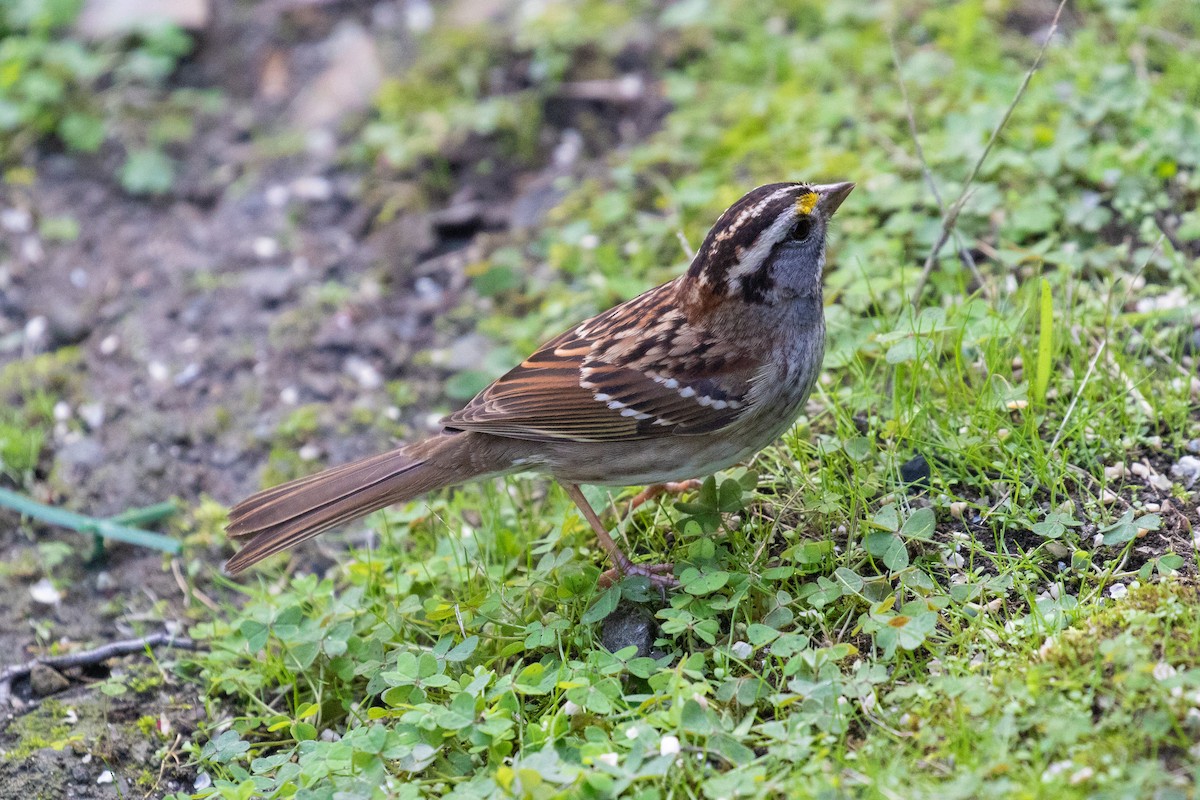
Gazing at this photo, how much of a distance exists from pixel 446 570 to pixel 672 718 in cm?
126

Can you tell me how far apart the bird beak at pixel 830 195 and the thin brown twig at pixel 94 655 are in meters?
2.63

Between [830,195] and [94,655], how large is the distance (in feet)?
9.57

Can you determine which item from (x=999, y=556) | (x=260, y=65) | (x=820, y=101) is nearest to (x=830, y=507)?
(x=999, y=556)

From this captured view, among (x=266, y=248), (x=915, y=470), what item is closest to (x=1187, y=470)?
(x=915, y=470)

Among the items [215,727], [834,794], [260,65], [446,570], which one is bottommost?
[215,727]

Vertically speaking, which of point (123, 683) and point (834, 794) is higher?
point (834, 794)

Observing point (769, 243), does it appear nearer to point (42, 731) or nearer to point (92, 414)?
point (42, 731)

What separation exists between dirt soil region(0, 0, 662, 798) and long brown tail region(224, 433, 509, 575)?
629mm

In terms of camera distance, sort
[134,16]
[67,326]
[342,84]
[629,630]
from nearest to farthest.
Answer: [629,630] < [67,326] < [342,84] < [134,16]

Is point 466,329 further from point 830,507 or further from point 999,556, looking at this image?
point 999,556

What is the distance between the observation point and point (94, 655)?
4.12 metres

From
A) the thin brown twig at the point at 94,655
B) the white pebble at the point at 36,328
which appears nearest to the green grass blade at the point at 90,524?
the thin brown twig at the point at 94,655

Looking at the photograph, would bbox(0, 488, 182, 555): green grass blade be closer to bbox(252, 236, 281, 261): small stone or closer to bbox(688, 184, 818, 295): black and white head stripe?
bbox(252, 236, 281, 261): small stone

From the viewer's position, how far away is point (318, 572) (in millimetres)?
4609
